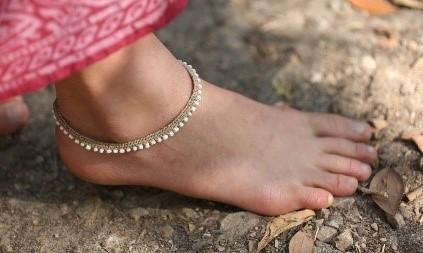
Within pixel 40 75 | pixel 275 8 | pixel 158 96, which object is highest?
pixel 40 75

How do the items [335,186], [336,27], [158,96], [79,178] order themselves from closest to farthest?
[158,96], [335,186], [79,178], [336,27]

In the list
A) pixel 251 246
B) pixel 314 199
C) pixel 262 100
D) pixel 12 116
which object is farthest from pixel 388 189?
pixel 12 116

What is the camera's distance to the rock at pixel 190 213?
4.28ft

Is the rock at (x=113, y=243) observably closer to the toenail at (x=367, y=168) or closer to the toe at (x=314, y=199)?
the toe at (x=314, y=199)

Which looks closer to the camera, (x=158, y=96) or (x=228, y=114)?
(x=158, y=96)

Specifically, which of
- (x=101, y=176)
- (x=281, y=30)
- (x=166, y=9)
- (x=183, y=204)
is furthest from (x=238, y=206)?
(x=281, y=30)

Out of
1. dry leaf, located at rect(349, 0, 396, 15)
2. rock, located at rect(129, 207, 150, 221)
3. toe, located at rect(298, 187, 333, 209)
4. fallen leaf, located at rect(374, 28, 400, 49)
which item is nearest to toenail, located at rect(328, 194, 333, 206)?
toe, located at rect(298, 187, 333, 209)

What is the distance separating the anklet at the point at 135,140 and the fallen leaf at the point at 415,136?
43cm

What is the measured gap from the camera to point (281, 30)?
1722 millimetres

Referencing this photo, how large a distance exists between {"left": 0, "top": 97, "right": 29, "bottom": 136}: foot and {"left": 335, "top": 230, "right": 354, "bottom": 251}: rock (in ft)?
2.39

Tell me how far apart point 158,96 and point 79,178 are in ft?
1.07

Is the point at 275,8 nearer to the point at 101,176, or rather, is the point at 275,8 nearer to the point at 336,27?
the point at 336,27

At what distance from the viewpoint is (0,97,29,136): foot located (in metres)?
1.50

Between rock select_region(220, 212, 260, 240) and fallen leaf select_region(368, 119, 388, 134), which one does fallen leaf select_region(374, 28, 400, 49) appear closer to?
fallen leaf select_region(368, 119, 388, 134)
